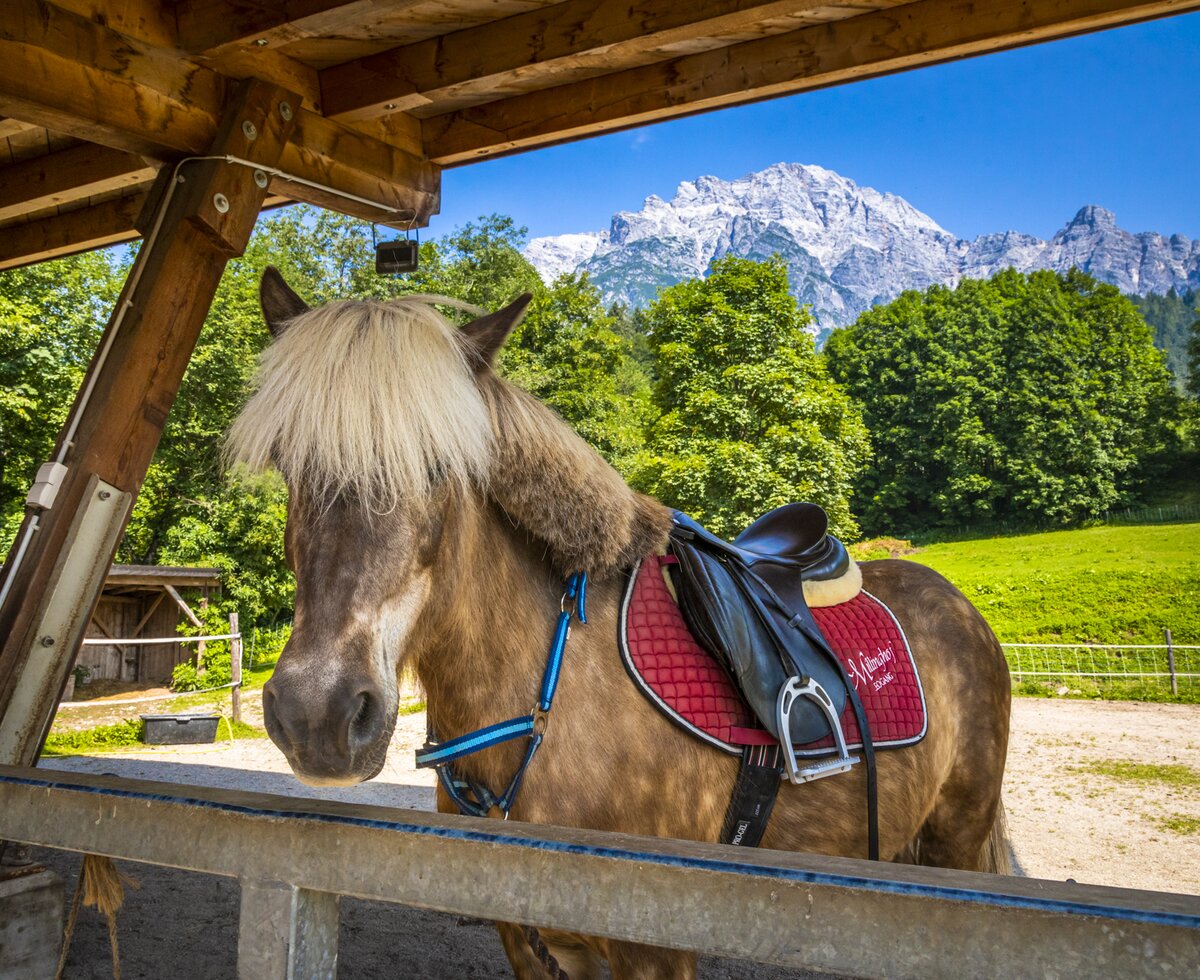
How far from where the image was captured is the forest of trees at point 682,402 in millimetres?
18781

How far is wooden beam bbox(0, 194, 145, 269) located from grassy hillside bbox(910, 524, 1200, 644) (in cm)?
1898

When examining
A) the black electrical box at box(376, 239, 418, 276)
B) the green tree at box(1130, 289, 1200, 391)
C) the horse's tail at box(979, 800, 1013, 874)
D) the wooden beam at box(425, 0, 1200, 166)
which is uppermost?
the green tree at box(1130, 289, 1200, 391)

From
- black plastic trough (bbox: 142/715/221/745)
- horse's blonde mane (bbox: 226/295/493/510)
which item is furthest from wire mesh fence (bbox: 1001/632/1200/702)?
horse's blonde mane (bbox: 226/295/493/510)

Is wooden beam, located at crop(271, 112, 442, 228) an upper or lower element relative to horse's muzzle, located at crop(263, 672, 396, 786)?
upper

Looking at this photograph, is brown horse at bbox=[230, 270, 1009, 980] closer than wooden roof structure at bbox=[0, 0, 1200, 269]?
Yes

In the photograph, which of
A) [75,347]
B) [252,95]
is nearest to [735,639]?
[252,95]

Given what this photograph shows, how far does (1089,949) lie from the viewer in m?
0.82

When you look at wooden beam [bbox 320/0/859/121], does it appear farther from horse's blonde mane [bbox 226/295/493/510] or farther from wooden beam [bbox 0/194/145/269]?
wooden beam [bbox 0/194/145/269]

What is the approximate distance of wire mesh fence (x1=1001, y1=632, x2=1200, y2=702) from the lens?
1455 centimetres

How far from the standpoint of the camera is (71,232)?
5.11 metres

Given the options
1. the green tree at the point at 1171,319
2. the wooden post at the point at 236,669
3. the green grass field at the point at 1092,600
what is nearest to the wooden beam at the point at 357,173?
the wooden post at the point at 236,669

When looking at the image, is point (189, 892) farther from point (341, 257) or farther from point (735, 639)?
point (341, 257)

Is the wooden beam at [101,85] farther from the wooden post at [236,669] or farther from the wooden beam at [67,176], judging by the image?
the wooden post at [236,669]

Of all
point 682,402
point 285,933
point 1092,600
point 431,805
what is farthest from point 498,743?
point 1092,600
